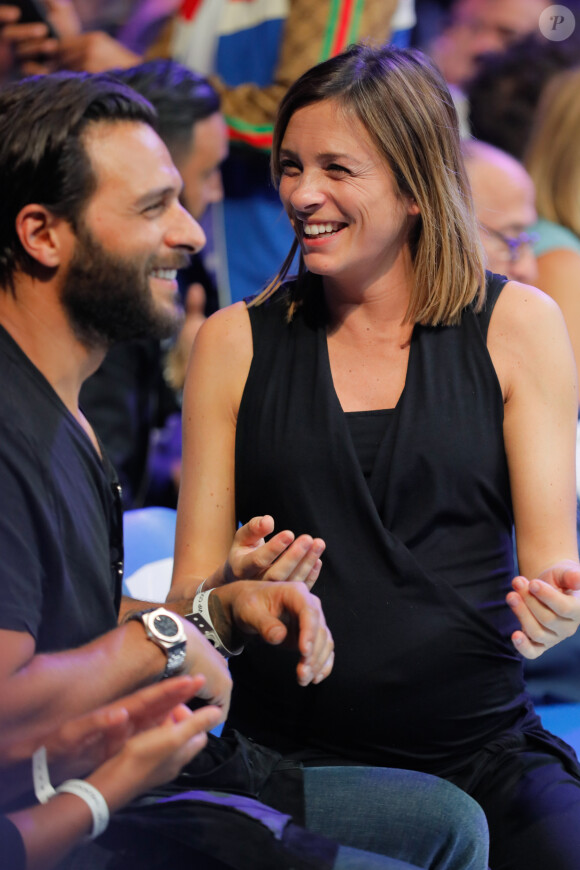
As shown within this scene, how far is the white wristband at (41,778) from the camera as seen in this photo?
109 cm

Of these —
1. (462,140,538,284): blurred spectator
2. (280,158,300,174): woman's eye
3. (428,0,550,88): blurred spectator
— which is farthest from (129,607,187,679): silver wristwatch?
(428,0,550,88): blurred spectator

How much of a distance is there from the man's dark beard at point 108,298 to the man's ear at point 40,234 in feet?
0.09

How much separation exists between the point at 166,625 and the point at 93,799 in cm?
24

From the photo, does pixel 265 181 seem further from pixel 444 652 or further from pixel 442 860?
pixel 442 860

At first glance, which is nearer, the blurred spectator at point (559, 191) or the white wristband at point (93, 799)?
the white wristband at point (93, 799)

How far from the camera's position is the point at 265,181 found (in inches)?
126

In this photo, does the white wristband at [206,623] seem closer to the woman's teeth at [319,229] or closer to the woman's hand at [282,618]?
the woman's hand at [282,618]

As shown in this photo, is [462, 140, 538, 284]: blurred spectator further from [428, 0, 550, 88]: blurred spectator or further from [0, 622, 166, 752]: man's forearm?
[0, 622, 166, 752]: man's forearm

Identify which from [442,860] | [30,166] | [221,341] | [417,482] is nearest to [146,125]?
[30,166]

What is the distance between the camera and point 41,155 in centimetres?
143

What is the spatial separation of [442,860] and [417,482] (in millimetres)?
534

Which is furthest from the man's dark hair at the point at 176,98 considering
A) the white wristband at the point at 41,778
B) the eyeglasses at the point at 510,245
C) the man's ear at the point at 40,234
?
the white wristband at the point at 41,778

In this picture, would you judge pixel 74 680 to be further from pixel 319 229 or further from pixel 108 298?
pixel 319 229

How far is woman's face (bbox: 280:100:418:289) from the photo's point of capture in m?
1.65
